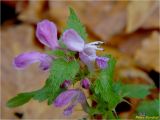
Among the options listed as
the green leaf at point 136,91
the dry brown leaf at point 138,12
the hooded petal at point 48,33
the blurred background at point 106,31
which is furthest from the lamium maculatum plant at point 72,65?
the dry brown leaf at point 138,12

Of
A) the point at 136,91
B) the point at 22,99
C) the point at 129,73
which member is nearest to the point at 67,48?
the point at 22,99

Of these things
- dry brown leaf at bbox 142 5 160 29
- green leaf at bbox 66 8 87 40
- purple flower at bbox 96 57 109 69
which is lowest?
purple flower at bbox 96 57 109 69

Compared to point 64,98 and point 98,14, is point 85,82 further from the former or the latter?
point 98,14

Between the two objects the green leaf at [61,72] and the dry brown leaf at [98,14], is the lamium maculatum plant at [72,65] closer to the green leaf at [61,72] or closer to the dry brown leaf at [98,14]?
the green leaf at [61,72]

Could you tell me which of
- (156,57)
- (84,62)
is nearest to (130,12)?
(156,57)

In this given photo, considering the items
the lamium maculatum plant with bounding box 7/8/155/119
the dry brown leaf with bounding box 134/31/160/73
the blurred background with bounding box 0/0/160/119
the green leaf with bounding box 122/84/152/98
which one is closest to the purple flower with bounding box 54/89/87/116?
the lamium maculatum plant with bounding box 7/8/155/119

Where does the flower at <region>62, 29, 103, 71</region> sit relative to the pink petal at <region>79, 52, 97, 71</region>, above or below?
above

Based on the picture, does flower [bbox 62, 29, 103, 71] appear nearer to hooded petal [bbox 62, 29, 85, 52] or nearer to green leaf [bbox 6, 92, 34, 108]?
hooded petal [bbox 62, 29, 85, 52]
